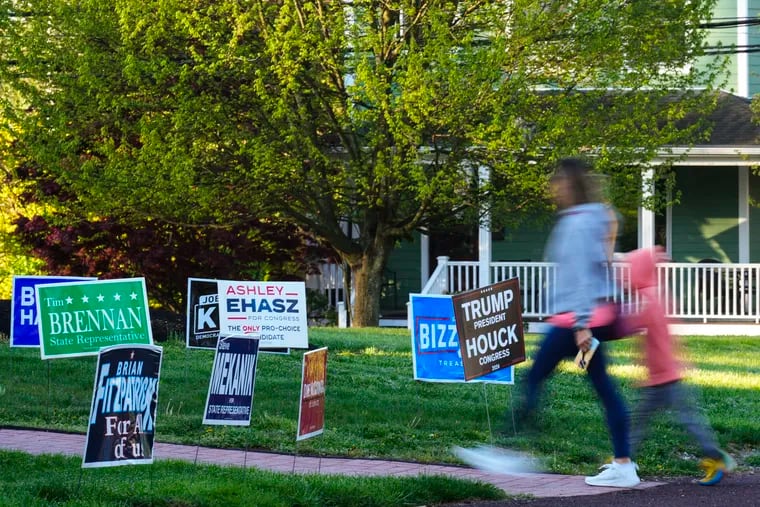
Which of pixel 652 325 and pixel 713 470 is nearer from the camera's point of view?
pixel 652 325

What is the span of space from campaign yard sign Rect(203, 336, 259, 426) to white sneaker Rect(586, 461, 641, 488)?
2.19 meters

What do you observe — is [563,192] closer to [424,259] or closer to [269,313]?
[269,313]

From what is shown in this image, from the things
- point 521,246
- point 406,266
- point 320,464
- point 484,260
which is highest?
point 521,246

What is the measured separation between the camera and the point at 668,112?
54.3ft

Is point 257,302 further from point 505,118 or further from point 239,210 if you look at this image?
point 239,210

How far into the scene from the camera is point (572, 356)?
6.48 m

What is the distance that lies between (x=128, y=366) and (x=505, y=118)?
10641 mm

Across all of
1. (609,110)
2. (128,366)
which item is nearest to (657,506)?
(128,366)

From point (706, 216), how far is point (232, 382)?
59.2 feet

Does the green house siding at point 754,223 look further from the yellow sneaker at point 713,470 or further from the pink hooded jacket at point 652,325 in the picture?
the pink hooded jacket at point 652,325

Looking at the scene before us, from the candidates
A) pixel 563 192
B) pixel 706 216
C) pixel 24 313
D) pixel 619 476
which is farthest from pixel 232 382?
pixel 706 216

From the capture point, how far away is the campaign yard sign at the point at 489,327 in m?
8.12

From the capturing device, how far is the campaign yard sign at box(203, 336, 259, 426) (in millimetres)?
6613

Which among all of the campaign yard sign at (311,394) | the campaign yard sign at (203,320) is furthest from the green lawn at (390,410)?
the campaign yard sign at (311,394)
